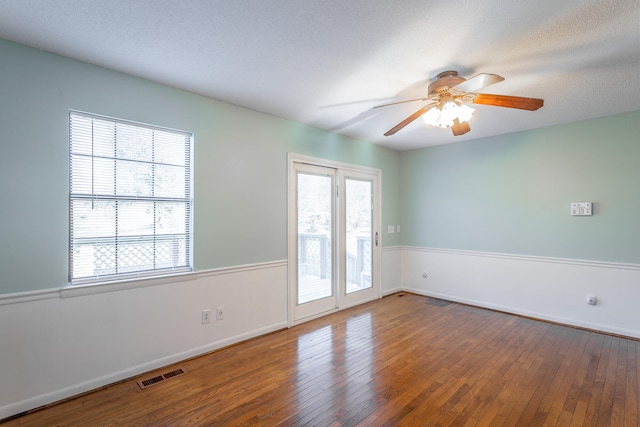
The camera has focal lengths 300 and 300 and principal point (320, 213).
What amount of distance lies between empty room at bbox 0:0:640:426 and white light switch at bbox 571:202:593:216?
0.17 ft

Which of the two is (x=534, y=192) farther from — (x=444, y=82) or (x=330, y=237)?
(x=330, y=237)

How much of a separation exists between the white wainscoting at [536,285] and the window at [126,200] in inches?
154

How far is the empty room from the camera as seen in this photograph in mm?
2025

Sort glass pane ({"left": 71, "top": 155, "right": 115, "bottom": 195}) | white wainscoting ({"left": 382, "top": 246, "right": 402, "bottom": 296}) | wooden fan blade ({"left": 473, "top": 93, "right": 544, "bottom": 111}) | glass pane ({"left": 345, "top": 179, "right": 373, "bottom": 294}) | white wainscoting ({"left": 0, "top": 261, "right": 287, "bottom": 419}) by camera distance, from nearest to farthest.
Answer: white wainscoting ({"left": 0, "top": 261, "right": 287, "bottom": 419})
wooden fan blade ({"left": 473, "top": 93, "right": 544, "bottom": 111})
glass pane ({"left": 71, "top": 155, "right": 115, "bottom": 195})
glass pane ({"left": 345, "top": 179, "right": 373, "bottom": 294})
white wainscoting ({"left": 382, "top": 246, "right": 402, "bottom": 296})

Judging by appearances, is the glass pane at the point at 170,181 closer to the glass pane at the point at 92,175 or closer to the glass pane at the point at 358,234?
the glass pane at the point at 92,175

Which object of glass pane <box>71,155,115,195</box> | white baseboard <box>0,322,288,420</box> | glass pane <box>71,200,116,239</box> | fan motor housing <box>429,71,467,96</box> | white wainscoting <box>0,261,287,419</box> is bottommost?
white baseboard <box>0,322,288,420</box>

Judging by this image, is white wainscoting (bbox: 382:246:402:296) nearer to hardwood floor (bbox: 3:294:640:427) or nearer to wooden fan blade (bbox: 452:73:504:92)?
hardwood floor (bbox: 3:294:640:427)

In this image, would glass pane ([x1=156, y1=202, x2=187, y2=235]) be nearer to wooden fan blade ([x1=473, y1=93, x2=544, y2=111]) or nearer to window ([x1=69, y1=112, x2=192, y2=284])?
window ([x1=69, y1=112, x2=192, y2=284])

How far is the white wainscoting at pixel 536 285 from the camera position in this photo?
348 centimetres

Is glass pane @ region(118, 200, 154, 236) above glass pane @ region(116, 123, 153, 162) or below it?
below

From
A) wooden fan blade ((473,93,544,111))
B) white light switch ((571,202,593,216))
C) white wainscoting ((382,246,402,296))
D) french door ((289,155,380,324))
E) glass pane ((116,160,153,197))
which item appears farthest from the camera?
white wainscoting ((382,246,402,296))

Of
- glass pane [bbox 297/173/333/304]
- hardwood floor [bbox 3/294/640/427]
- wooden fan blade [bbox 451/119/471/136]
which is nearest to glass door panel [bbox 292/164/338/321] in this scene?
glass pane [bbox 297/173/333/304]

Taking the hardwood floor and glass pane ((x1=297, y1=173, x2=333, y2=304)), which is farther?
glass pane ((x1=297, y1=173, x2=333, y2=304))

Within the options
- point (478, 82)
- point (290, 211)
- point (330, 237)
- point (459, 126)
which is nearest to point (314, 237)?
point (330, 237)
